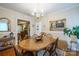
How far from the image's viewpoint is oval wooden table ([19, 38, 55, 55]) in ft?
5.99

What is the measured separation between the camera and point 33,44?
1.85 m

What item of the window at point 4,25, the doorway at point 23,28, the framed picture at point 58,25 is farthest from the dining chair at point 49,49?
the window at point 4,25

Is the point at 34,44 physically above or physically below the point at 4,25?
below

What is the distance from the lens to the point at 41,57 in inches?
76.0

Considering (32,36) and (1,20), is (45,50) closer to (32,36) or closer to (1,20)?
(32,36)

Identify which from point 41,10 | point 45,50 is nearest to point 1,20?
point 41,10

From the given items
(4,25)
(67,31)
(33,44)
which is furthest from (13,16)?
(67,31)

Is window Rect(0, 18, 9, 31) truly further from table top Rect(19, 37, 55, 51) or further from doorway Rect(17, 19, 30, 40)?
table top Rect(19, 37, 55, 51)

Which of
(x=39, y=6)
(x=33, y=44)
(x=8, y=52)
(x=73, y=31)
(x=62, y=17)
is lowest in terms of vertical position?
(x=8, y=52)

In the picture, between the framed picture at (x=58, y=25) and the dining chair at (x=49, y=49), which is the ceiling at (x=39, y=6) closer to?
the framed picture at (x=58, y=25)

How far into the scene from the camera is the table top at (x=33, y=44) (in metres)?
1.83

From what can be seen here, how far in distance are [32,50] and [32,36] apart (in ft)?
0.74

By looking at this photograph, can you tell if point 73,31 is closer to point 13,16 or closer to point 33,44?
point 33,44

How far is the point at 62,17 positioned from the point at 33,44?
2.11ft
